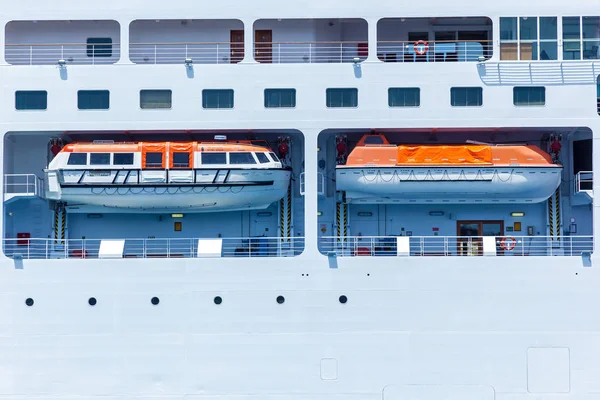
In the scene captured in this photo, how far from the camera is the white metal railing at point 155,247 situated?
1702cm

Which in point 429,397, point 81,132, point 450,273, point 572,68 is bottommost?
point 429,397

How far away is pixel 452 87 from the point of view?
16.2 meters

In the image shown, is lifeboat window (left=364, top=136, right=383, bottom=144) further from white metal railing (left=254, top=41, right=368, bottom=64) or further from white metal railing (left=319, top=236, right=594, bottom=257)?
white metal railing (left=319, top=236, right=594, bottom=257)

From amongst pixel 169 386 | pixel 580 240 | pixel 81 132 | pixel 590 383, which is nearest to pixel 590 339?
pixel 590 383

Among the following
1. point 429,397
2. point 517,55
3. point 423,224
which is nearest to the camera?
point 429,397

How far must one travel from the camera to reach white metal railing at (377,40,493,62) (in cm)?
1706

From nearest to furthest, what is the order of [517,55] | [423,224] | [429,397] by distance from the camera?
[429,397] < [517,55] < [423,224]

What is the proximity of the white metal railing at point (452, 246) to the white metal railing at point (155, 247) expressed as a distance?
3.41ft

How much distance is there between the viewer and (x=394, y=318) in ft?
51.1

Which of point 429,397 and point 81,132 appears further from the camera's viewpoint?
point 81,132

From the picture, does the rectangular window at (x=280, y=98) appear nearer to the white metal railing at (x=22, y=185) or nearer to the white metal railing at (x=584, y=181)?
the white metal railing at (x=22, y=185)

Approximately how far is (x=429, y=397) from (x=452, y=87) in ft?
22.1

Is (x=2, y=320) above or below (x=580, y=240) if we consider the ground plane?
below

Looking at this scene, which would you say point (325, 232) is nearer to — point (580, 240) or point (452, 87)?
point (452, 87)
